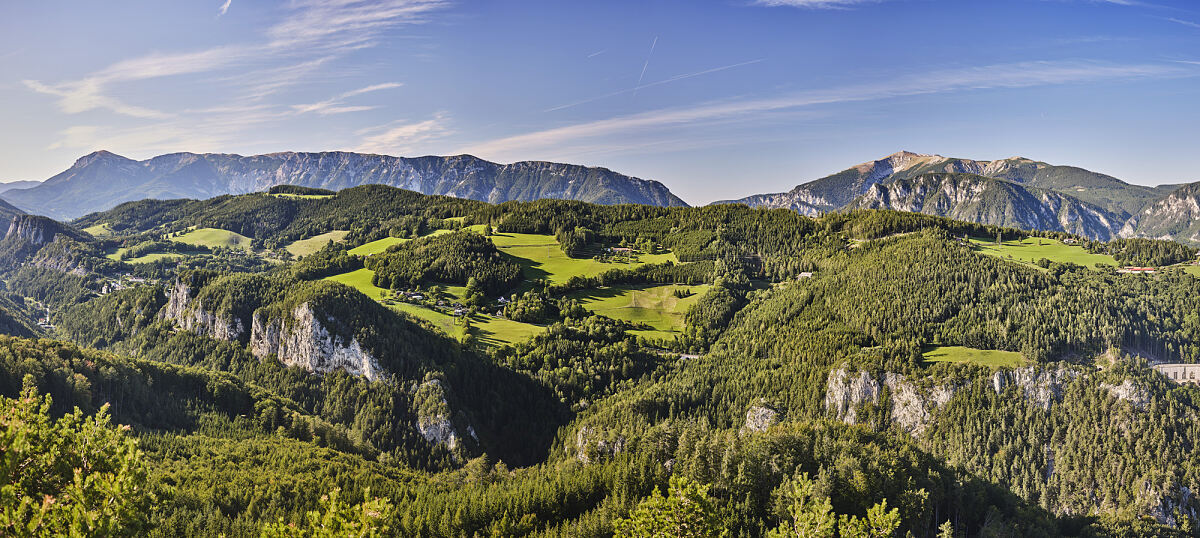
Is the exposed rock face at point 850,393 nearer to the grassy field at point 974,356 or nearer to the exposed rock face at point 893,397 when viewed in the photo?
the exposed rock face at point 893,397

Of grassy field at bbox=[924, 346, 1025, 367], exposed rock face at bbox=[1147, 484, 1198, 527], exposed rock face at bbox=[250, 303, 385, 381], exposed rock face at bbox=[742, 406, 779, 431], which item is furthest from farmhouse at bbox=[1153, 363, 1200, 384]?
exposed rock face at bbox=[250, 303, 385, 381]

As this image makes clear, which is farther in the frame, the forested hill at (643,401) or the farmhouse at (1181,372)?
the farmhouse at (1181,372)

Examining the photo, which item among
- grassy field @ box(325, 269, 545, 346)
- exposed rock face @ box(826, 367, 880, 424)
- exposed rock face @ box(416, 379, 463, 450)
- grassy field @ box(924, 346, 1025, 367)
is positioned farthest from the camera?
grassy field @ box(325, 269, 545, 346)

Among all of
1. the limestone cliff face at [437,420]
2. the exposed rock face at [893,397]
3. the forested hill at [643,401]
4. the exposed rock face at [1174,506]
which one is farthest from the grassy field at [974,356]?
the limestone cliff face at [437,420]

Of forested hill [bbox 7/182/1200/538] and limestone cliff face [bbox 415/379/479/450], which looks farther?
limestone cliff face [bbox 415/379/479/450]

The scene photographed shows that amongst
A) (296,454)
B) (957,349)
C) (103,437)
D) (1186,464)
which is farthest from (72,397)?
(1186,464)

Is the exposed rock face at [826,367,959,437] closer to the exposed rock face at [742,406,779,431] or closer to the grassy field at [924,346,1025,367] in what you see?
the grassy field at [924,346,1025,367]

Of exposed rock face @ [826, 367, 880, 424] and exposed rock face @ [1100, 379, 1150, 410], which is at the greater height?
exposed rock face @ [1100, 379, 1150, 410]
